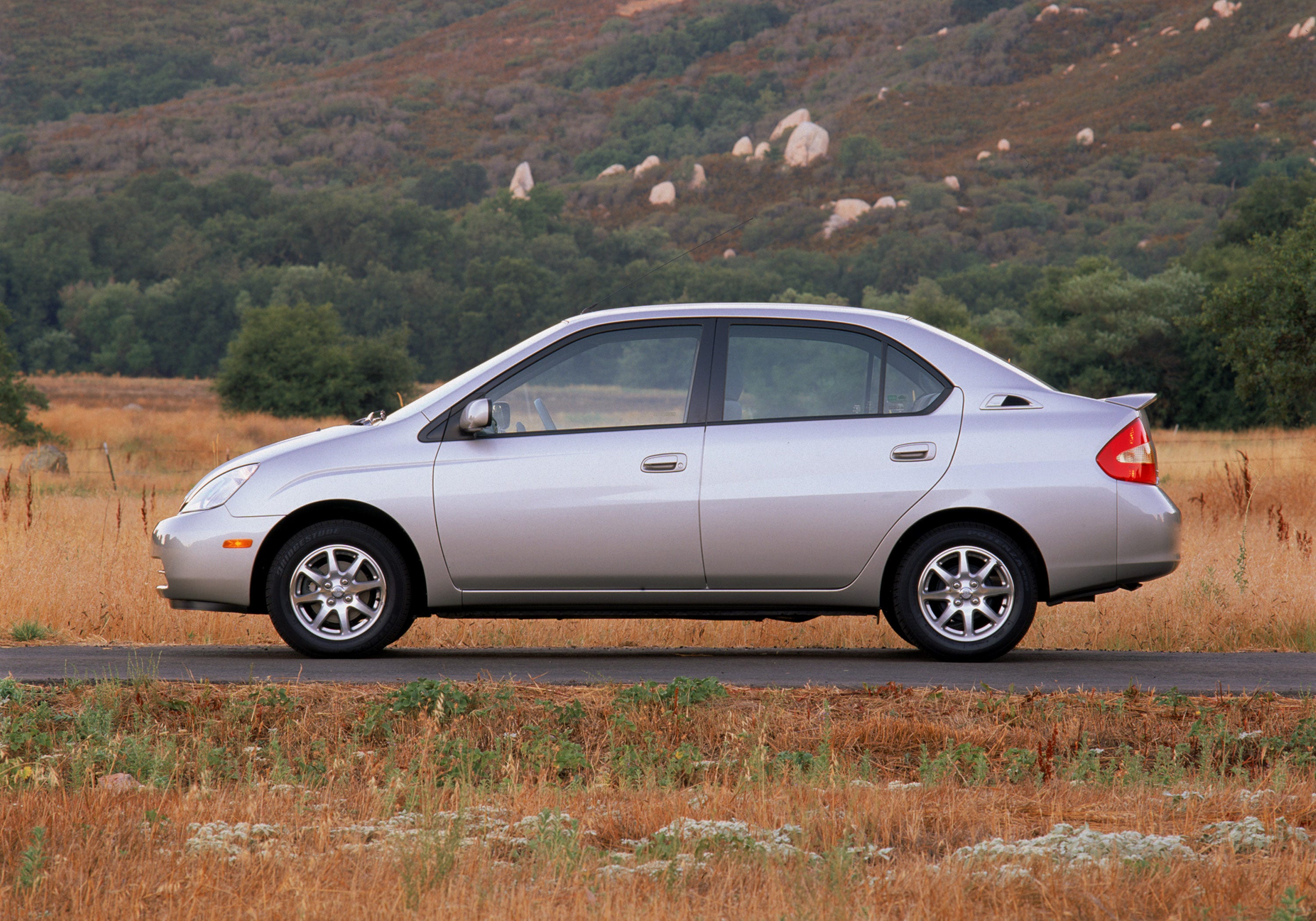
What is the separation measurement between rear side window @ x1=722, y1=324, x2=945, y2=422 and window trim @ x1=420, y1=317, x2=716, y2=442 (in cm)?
12

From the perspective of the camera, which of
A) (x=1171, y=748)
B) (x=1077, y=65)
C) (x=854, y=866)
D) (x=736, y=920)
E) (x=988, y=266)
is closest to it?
(x=736, y=920)

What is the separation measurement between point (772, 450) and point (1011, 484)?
4.06 feet

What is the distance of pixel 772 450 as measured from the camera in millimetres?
7445

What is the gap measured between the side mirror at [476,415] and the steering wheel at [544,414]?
12.5 inches

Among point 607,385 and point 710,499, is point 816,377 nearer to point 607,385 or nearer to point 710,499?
point 710,499

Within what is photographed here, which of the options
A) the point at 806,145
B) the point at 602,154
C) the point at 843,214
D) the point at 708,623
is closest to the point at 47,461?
the point at 708,623

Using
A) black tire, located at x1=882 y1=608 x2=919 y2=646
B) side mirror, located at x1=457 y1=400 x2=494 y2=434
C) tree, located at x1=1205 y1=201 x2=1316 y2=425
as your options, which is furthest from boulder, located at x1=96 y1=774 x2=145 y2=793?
tree, located at x1=1205 y1=201 x2=1316 y2=425

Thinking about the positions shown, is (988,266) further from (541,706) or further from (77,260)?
(541,706)

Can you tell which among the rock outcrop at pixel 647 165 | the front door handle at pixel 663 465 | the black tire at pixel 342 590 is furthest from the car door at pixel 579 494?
the rock outcrop at pixel 647 165

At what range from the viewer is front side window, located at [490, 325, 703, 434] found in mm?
7625

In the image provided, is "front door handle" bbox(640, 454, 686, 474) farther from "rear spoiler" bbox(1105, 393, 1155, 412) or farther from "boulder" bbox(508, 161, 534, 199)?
"boulder" bbox(508, 161, 534, 199)

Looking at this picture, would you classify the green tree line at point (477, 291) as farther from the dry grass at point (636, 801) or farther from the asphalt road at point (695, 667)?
the dry grass at point (636, 801)

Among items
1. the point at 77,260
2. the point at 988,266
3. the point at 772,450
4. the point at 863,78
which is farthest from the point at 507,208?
the point at 772,450

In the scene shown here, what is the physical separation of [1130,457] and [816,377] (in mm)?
1653
